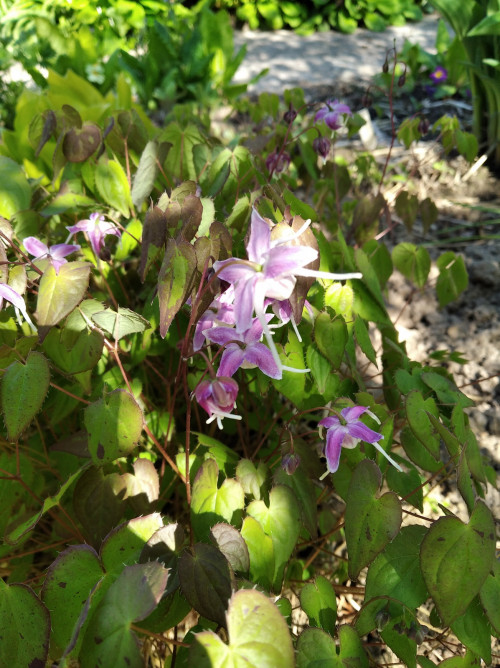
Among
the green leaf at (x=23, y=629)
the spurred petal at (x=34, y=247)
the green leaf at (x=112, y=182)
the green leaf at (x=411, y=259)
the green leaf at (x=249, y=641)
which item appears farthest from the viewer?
the green leaf at (x=411, y=259)

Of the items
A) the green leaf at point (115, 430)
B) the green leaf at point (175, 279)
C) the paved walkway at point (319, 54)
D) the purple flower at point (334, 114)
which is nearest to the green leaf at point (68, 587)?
the green leaf at point (115, 430)

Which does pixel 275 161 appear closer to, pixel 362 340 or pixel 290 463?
pixel 362 340

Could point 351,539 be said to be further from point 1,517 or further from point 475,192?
point 475,192

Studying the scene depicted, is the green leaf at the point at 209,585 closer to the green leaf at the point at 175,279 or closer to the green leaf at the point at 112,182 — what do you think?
the green leaf at the point at 175,279

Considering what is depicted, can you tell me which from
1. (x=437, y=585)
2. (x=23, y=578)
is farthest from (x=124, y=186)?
(x=437, y=585)

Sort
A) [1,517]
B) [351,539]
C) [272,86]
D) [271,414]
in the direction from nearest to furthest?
[351,539]
[1,517]
[271,414]
[272,86]
